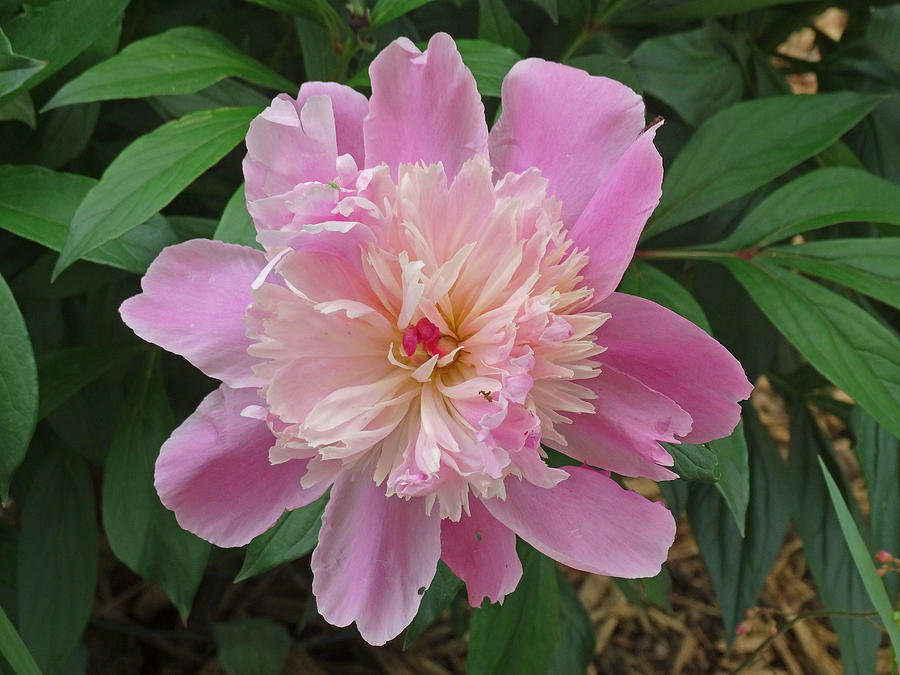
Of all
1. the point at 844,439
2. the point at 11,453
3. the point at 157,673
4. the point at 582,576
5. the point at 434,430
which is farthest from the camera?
the point at 844,439

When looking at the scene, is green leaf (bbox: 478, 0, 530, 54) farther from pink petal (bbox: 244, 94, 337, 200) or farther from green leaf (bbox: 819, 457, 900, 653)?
green leaf (bbox: 819, 457, 900, 653)

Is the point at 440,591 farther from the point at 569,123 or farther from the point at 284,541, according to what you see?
the point at 569,123

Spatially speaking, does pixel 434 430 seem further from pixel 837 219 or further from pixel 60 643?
pixel 60 643

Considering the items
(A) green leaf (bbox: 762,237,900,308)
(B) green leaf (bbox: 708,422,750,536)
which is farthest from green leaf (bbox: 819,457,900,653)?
(A) green leaf (bbox: 762,237,900,308)

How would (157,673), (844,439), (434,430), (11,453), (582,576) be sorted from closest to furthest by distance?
(434,430) → (11,453) → (157,673) → (582,576) → (844,439)

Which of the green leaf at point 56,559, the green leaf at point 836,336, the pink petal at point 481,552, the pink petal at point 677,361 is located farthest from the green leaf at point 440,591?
the green leaf at point 56,559

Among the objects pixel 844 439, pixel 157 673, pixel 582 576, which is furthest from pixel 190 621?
pixel 844 439

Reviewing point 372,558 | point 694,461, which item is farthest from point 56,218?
point 694,461
